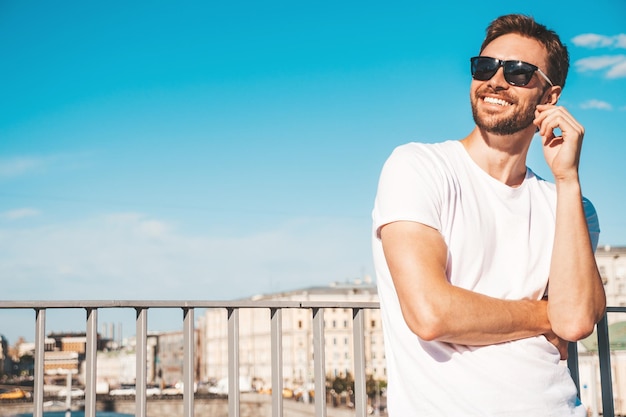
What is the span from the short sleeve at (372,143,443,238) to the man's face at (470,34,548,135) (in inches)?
7.6

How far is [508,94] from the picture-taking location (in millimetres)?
1867

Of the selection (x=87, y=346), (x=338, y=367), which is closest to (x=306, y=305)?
(x=87, y=346)

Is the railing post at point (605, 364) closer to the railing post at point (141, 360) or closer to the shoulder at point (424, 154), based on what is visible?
the shoulder at point (424, 154)

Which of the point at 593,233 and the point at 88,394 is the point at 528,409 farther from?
the point at 88,394

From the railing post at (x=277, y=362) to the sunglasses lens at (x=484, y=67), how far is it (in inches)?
58.4

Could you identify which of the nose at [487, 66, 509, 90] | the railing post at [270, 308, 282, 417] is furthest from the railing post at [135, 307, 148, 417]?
the nose at [487, 66, 509, 90]

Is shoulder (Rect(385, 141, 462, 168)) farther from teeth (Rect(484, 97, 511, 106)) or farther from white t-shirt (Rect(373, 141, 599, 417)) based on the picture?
teeth (Rect(484, 97, 511, 106))

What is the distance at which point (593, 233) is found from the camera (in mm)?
2094

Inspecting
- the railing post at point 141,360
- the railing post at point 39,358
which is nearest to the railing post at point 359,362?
the railing post at point 141,360

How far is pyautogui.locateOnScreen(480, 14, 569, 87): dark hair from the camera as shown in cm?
193

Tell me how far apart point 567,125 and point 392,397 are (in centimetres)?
77

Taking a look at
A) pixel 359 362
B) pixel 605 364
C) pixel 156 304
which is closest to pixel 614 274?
pixel 605 364

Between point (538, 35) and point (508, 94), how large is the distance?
21 cm

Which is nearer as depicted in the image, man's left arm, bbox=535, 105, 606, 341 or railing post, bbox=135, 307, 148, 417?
man's left arm, bbox=535, 105, 606, 341
